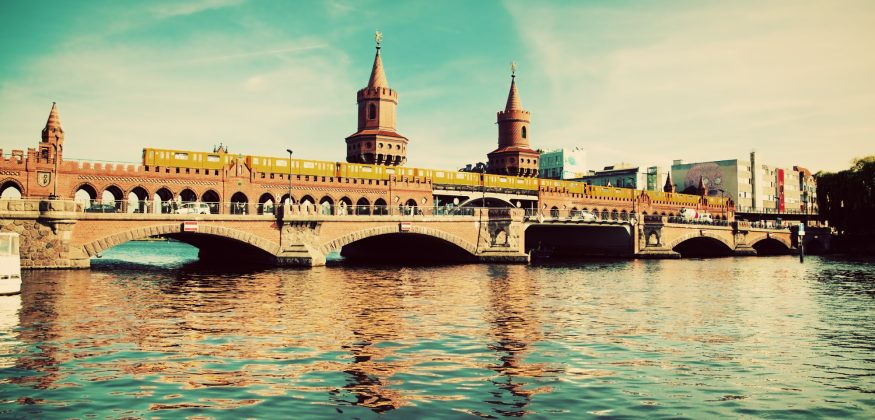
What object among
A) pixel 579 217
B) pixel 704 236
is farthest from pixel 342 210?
pixel 704 236

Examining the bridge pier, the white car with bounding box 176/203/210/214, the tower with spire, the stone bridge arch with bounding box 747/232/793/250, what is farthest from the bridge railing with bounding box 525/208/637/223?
the tower with spire

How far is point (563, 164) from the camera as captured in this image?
16925 cm

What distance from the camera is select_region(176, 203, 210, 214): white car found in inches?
1866

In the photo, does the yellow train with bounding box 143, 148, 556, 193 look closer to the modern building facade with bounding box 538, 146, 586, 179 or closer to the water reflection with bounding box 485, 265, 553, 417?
the water reflection with bounding box 485, 265, 553, 417

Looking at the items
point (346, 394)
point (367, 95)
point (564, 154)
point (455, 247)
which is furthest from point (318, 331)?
point (564, 154)

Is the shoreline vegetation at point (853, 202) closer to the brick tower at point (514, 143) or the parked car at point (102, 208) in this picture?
the brick tower at point (514, 143)

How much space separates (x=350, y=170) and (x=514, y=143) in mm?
45744

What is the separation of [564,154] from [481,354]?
157m

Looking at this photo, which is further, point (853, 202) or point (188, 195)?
point (853, 202)

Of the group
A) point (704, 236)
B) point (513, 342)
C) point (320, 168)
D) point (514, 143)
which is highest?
point (514, 143)

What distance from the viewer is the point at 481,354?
18000mm

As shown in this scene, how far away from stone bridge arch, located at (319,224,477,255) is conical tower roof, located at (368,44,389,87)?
49.3 meters

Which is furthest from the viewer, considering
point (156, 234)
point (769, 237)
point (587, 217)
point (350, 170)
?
point (769, 237)

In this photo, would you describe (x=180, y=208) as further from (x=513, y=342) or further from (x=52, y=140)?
(x=513, y=342)
